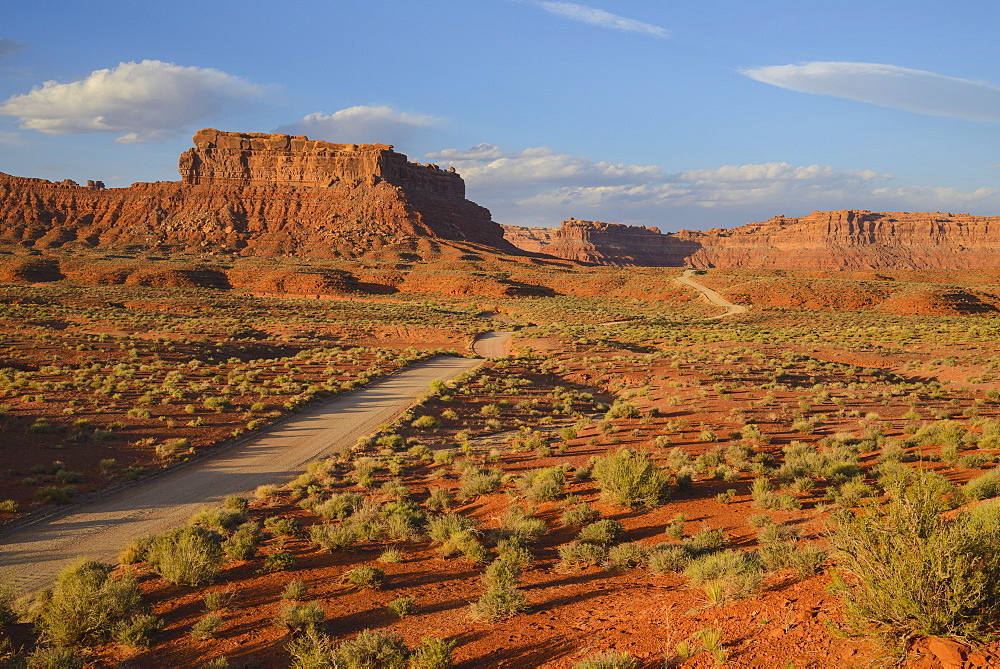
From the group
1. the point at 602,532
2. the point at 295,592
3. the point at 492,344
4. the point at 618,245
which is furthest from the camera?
the point at 618,245

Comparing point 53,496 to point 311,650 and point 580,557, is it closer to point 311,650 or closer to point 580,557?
point 311,650

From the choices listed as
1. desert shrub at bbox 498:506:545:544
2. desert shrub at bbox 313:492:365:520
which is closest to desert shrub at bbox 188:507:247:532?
desert shrub at bbox 313:492:365:520

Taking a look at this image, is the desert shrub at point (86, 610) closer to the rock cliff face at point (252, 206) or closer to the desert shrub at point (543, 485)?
the desert shrub at point (543, 485)

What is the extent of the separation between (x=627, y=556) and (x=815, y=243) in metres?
194

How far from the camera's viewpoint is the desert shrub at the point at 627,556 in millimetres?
8020

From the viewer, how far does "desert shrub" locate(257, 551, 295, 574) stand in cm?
845

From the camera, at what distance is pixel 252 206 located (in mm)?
118625

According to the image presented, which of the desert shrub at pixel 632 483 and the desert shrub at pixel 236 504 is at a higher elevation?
the desert shrub at pixel 632 483

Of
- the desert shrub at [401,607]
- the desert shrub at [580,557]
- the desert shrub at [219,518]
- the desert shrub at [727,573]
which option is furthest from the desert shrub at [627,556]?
the desert shrub at [219,518]

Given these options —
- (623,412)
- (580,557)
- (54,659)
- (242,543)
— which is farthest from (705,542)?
(623,412)

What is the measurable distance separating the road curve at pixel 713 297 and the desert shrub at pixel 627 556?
49.0 meters

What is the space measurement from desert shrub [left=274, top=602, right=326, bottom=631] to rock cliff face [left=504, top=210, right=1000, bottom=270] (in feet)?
583

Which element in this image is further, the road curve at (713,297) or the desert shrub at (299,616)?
the road curve at (713,297)

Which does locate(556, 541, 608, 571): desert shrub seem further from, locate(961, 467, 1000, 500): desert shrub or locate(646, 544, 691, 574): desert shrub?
locate(961, 467, 1000, 500): desert shrub
